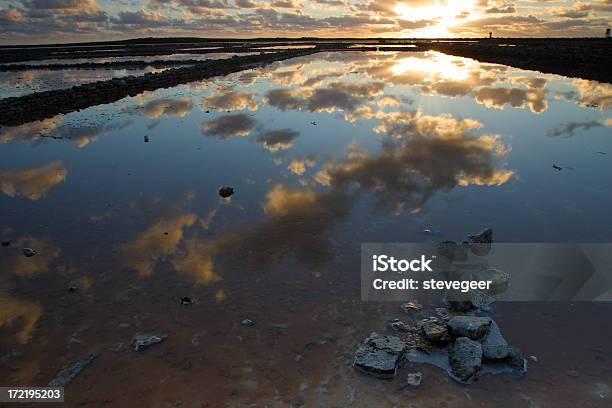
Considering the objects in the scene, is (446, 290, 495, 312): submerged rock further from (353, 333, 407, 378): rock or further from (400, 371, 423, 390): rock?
(400, 371, 423, 390): rock

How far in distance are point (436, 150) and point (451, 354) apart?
8.63 metres

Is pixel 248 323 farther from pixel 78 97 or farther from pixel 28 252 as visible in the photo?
pixel 78 97

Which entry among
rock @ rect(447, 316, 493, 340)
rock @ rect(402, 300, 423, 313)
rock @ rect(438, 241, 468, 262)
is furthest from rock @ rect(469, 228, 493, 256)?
rock @ rect(447, 316, 493, 340)

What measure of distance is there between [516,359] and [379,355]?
60.2 inches

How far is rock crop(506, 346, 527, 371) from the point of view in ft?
14.5

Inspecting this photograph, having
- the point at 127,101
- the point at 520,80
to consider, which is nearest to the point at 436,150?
the point at 127,101

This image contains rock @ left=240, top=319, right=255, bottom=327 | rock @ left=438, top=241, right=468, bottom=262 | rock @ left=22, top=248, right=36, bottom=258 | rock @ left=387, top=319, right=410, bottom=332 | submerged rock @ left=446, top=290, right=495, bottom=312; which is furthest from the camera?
rock @ left=22, top=248, right=36, bottom=258

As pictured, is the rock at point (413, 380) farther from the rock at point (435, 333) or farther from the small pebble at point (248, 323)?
the small pebble at point (248, 323)

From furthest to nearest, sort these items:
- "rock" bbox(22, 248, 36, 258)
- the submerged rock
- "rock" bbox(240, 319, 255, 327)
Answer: "rock" bbox(22, 248, 36, 258) → the submerged rock → "rock" bbox(240, 319, 255, 327)

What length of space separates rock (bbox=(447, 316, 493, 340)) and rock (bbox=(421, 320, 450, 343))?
8 cm

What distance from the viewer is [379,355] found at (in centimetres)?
448

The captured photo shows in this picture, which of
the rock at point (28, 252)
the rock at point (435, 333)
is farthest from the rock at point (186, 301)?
the rock at point (28, 252)

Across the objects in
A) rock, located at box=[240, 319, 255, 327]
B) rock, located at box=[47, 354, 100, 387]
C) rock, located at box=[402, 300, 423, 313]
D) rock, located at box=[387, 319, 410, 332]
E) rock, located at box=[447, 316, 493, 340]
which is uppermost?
rock, located at box=[447, 316, 493, 340]

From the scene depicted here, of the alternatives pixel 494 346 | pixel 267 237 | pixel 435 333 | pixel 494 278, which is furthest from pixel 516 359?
pixel 267 237
